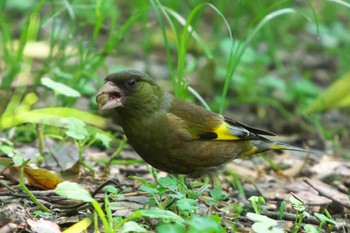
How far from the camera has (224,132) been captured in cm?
499

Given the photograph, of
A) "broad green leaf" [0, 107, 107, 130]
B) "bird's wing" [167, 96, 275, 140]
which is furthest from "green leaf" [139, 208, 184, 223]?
"bird's wing" [167, 96, 275, 140]

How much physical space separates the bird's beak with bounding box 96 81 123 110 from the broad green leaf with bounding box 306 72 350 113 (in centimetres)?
245

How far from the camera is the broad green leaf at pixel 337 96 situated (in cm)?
623

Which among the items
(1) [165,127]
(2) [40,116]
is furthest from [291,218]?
(2) [40,116]

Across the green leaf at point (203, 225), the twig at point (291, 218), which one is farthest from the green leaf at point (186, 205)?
the twig at point (291, 218)

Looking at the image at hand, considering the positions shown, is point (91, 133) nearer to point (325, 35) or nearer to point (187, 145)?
point (187, 145)

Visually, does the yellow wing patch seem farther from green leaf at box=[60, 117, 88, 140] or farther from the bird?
green leaf at box=[60, 117, 88, 140]

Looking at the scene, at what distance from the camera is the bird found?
451cm

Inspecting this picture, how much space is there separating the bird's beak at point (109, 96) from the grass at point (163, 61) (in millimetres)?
134

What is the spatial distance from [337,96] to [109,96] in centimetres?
261

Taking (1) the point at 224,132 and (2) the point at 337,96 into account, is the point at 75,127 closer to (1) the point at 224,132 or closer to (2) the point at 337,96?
(1) the point at 224,132

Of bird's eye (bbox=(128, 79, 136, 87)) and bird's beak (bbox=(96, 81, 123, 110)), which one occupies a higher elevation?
bird's eye (bbox=(128, 79, 136, 87))

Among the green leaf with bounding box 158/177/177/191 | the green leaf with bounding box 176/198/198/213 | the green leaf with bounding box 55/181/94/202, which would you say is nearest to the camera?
the green leaf with bounding box 55/181/94/202

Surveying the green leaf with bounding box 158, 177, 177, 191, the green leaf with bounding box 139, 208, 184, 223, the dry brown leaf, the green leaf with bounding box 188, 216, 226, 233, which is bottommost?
the dry brown leaf
